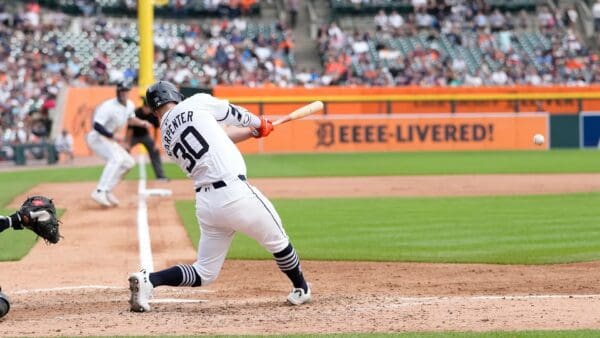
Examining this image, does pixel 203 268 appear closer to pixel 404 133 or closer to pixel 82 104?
pixel 82 104

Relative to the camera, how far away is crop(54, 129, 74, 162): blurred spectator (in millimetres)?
30484

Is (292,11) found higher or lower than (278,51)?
higher

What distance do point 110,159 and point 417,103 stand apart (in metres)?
18.0

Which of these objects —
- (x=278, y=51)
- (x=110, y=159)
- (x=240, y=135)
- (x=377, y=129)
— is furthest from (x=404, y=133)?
(x=240, y=135)

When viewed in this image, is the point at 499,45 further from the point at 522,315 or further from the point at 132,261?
the point at 522,315

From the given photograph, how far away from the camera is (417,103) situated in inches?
1324

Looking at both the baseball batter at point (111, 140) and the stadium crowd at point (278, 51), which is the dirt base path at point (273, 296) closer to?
the baseball batter at point (111, 140)

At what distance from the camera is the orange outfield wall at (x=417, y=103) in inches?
1292

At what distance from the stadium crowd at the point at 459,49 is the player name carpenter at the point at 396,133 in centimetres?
320

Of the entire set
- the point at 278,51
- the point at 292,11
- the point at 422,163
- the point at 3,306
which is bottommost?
the point at 422,163

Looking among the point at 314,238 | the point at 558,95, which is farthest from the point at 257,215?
the point at 558,95

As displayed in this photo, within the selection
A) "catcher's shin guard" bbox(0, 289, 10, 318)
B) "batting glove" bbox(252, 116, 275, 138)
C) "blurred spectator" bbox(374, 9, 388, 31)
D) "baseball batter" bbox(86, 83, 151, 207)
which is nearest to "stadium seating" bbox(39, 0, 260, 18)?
Result: "blurred spectator" bbox(374, 9, 388, 31)

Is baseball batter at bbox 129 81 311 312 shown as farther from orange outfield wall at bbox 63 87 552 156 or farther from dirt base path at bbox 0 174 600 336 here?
orange outfield wall at bbox 63 87 552 156

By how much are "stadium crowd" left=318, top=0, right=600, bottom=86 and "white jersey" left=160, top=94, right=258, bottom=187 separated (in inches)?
1118
